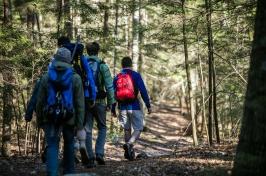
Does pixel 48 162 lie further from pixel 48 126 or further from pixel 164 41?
pixel 164 41

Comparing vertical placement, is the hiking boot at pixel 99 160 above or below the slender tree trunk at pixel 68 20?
below

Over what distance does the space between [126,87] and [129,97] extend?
0.23 m

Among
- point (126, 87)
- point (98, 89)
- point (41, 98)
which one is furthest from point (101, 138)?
point (41, 98)

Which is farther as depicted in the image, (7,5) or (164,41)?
(164,41)

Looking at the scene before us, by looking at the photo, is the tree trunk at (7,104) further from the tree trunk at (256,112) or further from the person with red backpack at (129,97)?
the tree trunk at (256,112)

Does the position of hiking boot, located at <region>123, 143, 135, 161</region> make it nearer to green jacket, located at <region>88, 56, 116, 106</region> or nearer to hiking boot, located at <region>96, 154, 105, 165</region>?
hiking boot, located at <region>96, 154, 105, 165</region>

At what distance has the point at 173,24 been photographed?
14.6 metres

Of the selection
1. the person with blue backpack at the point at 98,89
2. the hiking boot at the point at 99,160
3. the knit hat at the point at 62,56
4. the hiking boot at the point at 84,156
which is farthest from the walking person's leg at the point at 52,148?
the hiking boot at the point at 99,160

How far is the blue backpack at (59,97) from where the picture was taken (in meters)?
6.65

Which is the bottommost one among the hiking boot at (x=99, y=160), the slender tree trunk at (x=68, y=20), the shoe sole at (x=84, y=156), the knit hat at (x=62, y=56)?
the hiking boot at (x=99, y=160)

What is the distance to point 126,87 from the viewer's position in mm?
10383

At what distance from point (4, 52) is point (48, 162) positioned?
290 inches

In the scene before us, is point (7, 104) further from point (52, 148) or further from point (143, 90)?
point (52, 148)

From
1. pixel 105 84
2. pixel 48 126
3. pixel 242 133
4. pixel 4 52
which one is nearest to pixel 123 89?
pixel 105 84
